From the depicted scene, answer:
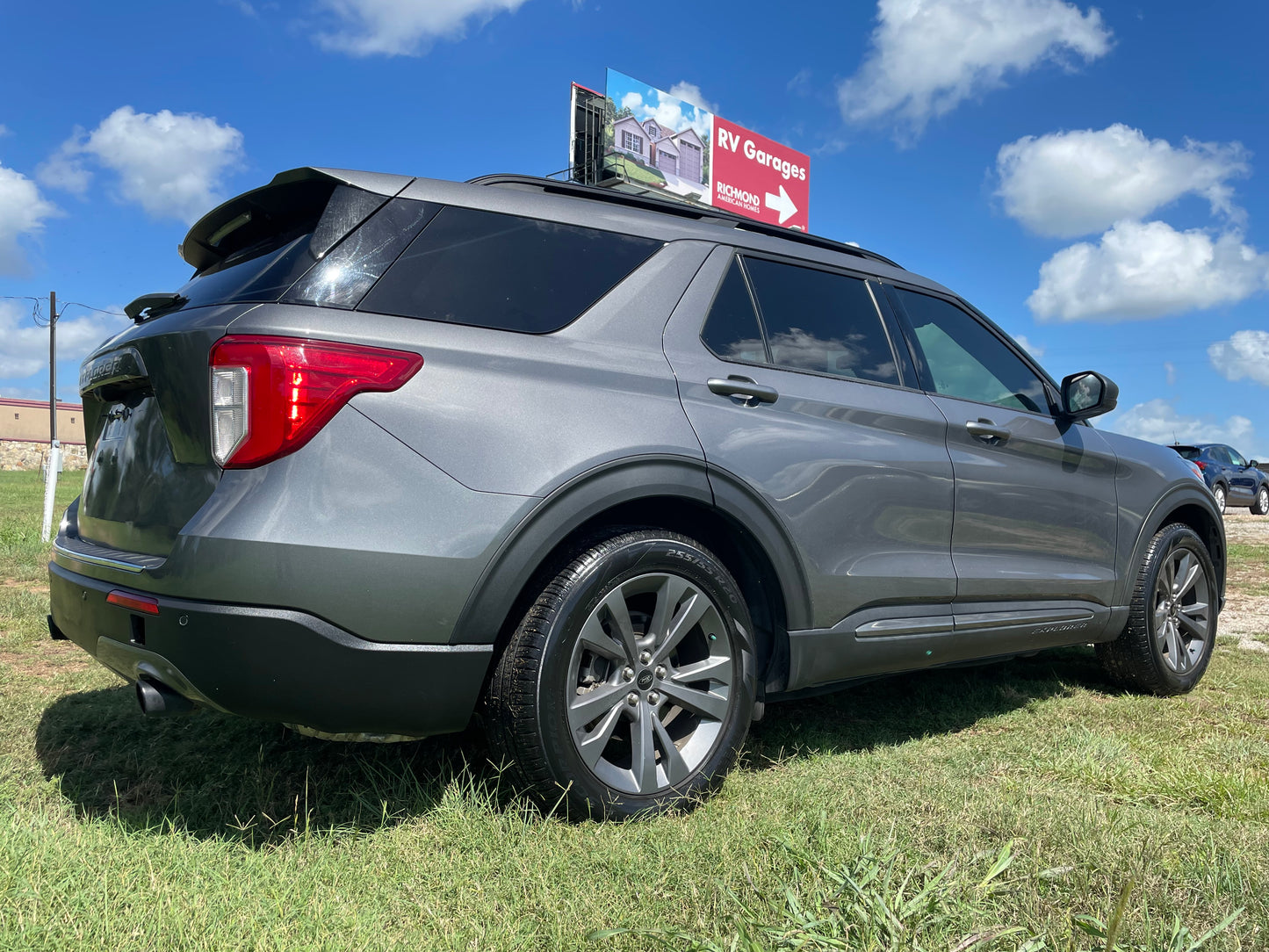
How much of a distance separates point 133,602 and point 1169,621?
14.6 feet

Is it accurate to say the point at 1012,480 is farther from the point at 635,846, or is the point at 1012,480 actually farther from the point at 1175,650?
the point at 635,846

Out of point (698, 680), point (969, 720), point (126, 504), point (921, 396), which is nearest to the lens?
point (126, 504)

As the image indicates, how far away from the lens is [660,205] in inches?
123

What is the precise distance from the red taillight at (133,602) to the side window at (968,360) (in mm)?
2781

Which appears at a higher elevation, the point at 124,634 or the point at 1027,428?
the point at 1027,428

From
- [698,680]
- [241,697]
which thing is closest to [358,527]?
[241,697]

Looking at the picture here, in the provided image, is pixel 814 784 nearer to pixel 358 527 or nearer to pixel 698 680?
pixel 698 680

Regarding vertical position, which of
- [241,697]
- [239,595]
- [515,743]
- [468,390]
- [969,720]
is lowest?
[969,720]

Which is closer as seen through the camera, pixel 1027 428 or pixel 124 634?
pixel 124 634

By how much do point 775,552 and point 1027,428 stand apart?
1.66m

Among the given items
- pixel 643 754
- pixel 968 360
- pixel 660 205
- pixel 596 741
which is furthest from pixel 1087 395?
pixel 596 741

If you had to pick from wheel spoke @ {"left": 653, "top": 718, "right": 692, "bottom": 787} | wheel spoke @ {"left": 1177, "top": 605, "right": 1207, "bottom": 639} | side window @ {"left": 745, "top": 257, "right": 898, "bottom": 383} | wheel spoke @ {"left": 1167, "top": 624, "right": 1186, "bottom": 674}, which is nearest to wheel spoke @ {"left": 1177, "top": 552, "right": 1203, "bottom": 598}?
wheel spoke @ {"left": 1177, "top": 605, "right": 1207, "bottom": 639}

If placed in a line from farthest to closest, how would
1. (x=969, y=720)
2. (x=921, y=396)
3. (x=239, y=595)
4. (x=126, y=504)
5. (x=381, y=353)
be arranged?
(x=969, y=720) → (x=921, y=396) → (x=126, y=504) → (x=381, y=353) → (x=239, y=595)

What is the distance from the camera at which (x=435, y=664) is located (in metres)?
2.27
